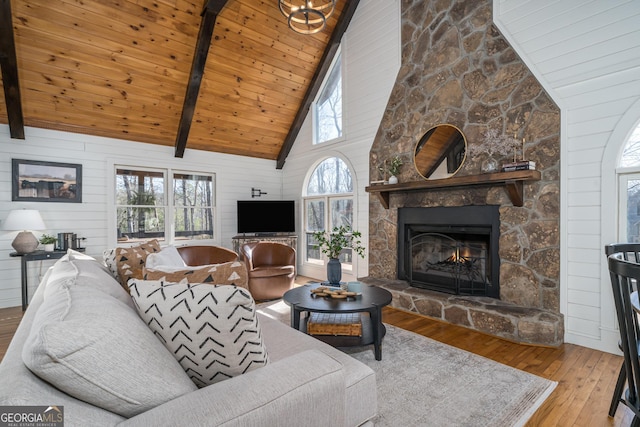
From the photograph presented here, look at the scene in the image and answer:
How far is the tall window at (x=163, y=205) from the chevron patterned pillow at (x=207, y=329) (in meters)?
4.54

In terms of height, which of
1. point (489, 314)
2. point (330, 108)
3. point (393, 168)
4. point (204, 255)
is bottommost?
point (489, 314)

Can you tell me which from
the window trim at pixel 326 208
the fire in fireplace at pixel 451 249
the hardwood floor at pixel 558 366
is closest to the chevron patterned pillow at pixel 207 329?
the hardwood floor at pixel 558 366

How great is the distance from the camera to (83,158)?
14.6 ft

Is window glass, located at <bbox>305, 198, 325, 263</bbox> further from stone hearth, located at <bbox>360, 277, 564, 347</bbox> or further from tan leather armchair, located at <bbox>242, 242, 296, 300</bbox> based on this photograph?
stone hearth, located at <bbox>360, 277, 564, 347</bbox>

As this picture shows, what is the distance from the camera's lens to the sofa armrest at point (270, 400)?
2.57 ft

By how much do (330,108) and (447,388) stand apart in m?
4.70

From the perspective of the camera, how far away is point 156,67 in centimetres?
420

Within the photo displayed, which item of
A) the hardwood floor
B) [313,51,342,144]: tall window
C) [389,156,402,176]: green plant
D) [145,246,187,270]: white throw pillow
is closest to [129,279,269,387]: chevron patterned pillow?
[145,246,187,270]: white throw pillow

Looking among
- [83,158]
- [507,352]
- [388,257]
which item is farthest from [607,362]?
[83,158]

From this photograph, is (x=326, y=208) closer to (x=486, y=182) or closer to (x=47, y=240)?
(x=486, y=182)

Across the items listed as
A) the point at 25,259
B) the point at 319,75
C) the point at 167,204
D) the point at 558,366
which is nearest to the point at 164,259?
the point at 25,259

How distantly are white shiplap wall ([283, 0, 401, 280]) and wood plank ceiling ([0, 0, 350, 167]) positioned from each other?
44cm

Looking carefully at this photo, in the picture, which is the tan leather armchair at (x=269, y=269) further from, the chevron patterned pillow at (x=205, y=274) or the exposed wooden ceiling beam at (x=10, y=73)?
the exposed wooden ceiling beam at (x=10, y=73)

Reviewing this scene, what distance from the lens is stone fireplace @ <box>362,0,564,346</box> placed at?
2.91 meters
